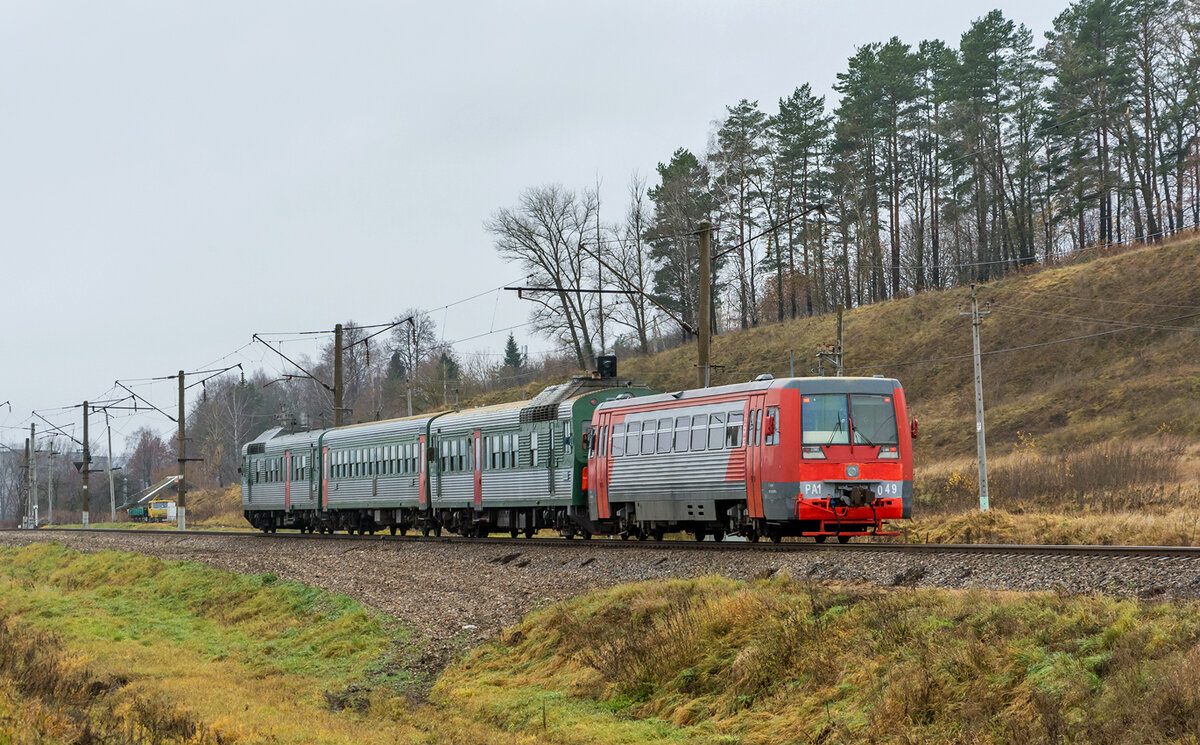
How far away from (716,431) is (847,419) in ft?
8.03

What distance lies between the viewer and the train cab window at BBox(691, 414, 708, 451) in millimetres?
21906

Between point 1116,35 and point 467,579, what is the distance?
50816mm

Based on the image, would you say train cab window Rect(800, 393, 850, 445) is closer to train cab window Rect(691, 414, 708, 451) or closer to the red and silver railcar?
the red and silver railcar

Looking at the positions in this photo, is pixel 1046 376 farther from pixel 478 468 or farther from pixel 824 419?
pixel 824 419

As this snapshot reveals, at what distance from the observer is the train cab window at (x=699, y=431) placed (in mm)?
21906

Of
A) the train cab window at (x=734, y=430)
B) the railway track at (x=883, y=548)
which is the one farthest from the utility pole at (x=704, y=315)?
the railway track at (x=883, y=548)

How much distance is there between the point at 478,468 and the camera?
31438mm

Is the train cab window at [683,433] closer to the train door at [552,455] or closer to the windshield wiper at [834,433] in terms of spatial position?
the windshield wiper at [834,433]

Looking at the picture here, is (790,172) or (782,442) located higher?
(790,172)

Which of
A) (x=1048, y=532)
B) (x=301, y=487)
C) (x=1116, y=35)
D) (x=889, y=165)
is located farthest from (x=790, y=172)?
(x=1048, y=532)

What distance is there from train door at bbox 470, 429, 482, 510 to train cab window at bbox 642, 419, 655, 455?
27.1 ft

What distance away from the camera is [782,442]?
64.3 feet

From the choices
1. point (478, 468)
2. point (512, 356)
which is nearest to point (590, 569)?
point (478, 468)

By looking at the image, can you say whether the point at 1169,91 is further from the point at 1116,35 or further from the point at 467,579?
the point at 467,579
